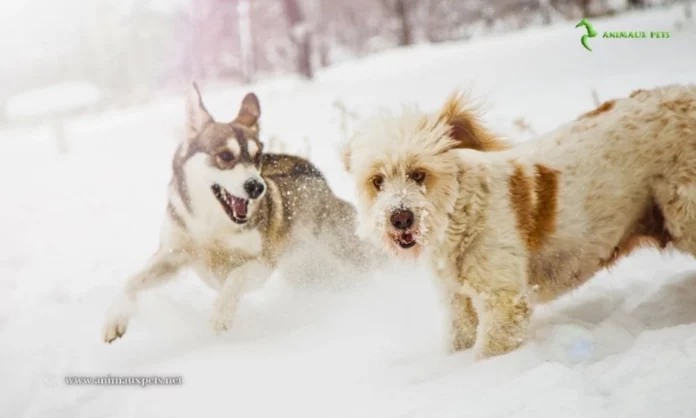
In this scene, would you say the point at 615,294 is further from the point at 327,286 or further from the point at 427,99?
the point at 427,99

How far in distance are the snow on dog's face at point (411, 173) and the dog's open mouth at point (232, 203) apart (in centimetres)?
93

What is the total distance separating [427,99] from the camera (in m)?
3.79

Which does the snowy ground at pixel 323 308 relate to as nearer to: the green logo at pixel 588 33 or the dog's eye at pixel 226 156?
the green logo at pixel 588 33

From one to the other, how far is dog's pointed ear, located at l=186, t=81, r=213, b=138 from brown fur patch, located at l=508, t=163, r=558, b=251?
5.67ft

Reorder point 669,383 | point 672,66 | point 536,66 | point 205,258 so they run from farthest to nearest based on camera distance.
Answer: point 536,66
point 672,66
point 205,258
point 669,383

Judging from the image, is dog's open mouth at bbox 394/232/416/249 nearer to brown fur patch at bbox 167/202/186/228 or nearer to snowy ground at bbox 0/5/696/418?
snowy ground at bbox 0/5/696/418

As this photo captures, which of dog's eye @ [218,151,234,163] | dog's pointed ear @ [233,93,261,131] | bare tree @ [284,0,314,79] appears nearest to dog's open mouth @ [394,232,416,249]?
dog's eye @ [218,151,234,163]

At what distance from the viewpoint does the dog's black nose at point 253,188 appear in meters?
2.92

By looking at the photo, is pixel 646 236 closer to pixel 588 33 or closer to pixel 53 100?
pixel 588 33

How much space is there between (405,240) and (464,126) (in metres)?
0.58

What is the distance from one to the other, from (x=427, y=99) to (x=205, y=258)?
1.91 meters

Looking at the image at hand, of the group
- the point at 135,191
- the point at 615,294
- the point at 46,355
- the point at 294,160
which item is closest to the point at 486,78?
the point at 294,160

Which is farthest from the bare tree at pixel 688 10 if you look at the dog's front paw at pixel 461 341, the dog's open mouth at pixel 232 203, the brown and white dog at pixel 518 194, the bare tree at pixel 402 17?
the bare tree at pixel 402 17

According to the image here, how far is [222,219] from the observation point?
9.79ft
